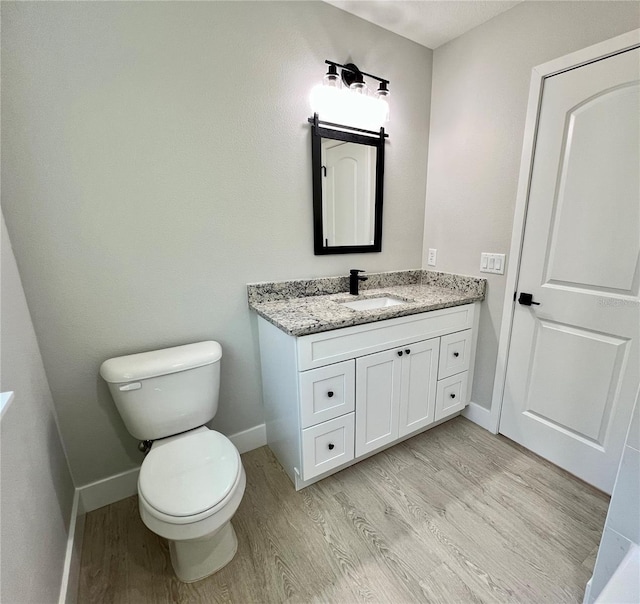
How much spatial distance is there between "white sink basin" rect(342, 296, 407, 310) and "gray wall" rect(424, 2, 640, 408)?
489 mm

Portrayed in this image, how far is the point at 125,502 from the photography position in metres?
1.53

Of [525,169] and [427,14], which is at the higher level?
[427,14]

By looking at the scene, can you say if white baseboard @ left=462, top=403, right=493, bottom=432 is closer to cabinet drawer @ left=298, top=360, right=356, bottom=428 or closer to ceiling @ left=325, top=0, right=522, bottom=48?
cabinet drawer @ left=298, top=360, right=356, bottom=428

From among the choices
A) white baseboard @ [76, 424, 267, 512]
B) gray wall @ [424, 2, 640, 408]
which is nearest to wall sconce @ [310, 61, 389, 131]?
gray wall @ [424, 2, 640, 408]

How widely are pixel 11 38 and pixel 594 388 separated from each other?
277cm

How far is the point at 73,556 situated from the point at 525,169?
2.63 meters

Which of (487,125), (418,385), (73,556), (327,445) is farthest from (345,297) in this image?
(73,556)

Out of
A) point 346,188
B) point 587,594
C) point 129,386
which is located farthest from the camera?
point 346,188

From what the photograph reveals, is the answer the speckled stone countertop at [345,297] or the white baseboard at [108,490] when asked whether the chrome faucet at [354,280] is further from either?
the white baseboard at [108,490]

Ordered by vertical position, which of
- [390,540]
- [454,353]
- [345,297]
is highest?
[345,297]

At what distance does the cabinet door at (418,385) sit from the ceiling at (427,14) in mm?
1718

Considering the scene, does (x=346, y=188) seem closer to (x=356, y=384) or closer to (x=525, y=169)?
(x=525, y=169)

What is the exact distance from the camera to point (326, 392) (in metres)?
1.43

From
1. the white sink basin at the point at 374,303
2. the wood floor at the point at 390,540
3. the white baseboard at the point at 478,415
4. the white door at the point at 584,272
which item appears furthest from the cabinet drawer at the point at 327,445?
the white door at the point at 584,272
